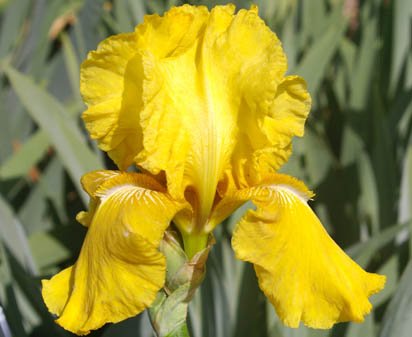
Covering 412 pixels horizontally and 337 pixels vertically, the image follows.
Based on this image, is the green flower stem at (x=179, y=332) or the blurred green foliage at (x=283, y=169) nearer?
the green flower stem at (x=179, y=332)

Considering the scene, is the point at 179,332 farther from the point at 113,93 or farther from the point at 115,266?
the point at 113,93

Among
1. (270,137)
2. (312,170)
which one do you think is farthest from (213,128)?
(312,170)

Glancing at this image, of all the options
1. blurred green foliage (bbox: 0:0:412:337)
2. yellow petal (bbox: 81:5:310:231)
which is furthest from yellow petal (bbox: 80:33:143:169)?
blurred green foliage (bbox: 0:0:412:337)

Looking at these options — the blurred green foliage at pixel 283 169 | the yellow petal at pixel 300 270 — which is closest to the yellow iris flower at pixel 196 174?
the yellow petal at pixel 300 270

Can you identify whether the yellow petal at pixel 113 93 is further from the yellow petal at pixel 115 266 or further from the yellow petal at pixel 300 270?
the yellow petal at pixel 300 270

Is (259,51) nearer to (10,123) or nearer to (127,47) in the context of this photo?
(127,47)

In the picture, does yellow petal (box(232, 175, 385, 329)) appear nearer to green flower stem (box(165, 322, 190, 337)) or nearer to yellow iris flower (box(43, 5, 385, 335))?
yellow iris flower (box(43, 5, 385, 335))
